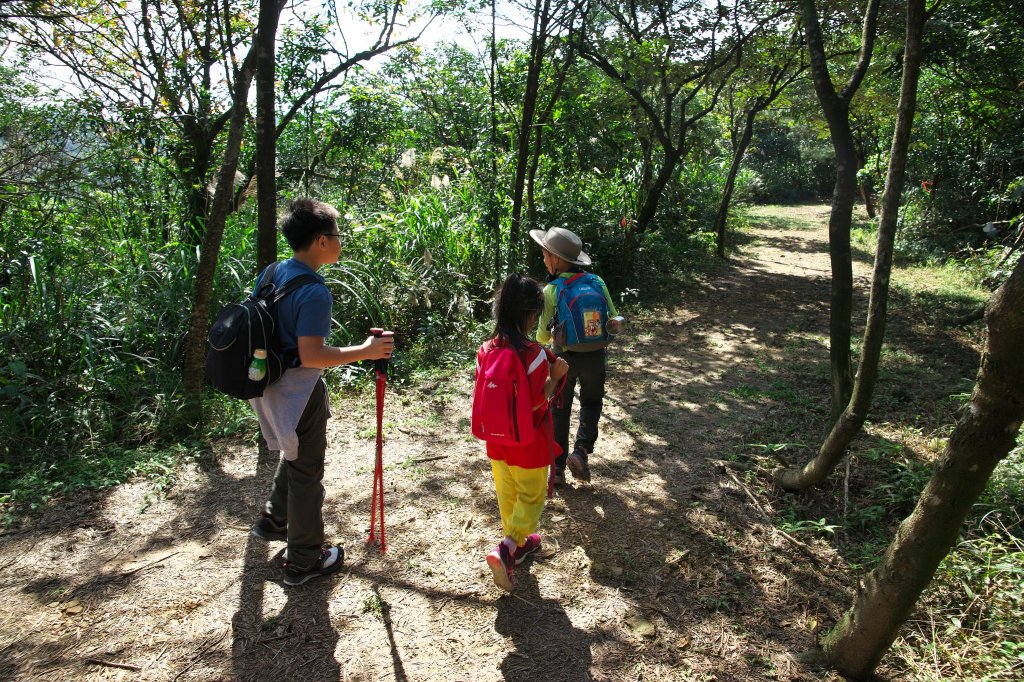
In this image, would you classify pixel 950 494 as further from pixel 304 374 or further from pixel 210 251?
pixel 210 251

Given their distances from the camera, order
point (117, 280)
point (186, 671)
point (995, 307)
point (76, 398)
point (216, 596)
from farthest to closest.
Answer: point (117, 280), point (76, 398), point (216, 596), point (186, 671), point (995, 307)

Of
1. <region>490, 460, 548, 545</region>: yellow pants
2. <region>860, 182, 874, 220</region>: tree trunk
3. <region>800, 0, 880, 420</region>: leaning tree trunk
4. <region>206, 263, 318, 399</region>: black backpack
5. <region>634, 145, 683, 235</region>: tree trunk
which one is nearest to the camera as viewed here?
<region>206, 263, 318, 399</region>: black backpack

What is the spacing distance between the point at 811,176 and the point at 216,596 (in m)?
30.3

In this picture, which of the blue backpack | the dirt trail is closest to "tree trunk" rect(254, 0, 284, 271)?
the dirt trail

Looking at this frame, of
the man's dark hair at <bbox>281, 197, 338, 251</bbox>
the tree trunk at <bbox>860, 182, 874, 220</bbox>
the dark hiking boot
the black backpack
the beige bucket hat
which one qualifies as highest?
the tree trunk at <bbox>860, 182, 874, 220</bbox>

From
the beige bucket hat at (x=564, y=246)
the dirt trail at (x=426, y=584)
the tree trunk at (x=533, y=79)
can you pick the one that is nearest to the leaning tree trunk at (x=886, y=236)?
the dirt trail at (x=426, y=584)

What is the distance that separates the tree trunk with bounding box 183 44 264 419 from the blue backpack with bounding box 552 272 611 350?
2.58m

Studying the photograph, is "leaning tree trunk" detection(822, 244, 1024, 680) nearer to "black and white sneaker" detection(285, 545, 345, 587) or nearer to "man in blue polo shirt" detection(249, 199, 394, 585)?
→ "man in blue polo shirt" detection(249, 199, 394, 585)

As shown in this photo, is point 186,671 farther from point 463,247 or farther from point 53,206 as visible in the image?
point 463,247

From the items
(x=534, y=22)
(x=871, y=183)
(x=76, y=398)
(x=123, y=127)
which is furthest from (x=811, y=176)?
(x=76, y=398)

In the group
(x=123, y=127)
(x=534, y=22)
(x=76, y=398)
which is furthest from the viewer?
(x=534, y=22)

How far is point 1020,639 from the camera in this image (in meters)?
2.56

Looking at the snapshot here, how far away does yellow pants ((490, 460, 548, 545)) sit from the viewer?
2.90 meters

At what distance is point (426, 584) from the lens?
306cm
